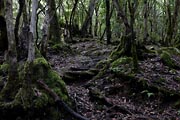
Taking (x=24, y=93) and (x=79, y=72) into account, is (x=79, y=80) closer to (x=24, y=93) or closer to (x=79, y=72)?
(x=79, y=72)

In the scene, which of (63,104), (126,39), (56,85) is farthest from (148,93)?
(63,104)

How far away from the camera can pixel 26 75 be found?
21.9 ft

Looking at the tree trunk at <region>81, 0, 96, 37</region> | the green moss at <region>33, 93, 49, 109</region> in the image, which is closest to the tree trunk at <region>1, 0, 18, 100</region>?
the green moss at <region>33, 93, 49, 109</region>

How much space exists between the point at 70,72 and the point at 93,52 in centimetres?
485

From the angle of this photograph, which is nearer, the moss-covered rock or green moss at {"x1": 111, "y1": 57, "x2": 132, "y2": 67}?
the moss-covered rock

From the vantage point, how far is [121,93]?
9680mm

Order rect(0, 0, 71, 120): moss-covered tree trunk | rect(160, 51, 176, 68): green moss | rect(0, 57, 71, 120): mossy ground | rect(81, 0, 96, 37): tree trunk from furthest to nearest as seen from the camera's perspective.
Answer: rect(81, 0, 96, 37): tree trunk, rect(160, 51, 176, 68): green moss, rect(0, 57, 71, 120): mossy ground, rect(0, 0, 71, 120): moss-covered tree trunk

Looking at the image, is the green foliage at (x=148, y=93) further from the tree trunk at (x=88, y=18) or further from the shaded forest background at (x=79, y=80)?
the tree trunk at (x=88, y=18)

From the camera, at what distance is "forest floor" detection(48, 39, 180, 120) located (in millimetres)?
8234

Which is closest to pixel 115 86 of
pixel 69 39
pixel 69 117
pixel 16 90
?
pixel 69 117

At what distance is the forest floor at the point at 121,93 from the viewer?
27.0 ft

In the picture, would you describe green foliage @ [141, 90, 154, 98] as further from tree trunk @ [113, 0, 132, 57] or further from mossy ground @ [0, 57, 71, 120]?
mossy ground @ [0, 57, 71, 120]

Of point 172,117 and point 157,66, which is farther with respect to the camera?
point 157,66

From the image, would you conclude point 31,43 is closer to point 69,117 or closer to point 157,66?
point 69,117
